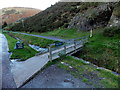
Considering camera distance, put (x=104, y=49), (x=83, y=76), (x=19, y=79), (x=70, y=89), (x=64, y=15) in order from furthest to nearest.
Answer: (x=64, y=15), (x=104, y=49), (x=83, y=76), (x=19, y=79), (x=70, y=89)

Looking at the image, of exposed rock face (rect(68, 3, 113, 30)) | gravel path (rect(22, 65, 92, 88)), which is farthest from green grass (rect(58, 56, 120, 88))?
exposed rock face (rect(68, 3, 113, 30))

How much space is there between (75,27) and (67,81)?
64.6ft

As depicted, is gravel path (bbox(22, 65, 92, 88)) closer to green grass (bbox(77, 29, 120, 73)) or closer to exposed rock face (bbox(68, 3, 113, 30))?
green grass (bbox(77, 29, 120, 73))

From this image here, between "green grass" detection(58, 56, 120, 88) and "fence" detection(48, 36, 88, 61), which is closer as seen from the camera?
"green grass" detection(58, 56, 120, 88)

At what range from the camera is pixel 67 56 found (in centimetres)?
1155

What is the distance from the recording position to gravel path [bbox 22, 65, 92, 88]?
6672 mm

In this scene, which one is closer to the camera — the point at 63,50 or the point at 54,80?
the point at 54,80

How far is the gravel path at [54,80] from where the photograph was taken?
667cm

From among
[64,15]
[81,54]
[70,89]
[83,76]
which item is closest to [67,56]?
[81,54]

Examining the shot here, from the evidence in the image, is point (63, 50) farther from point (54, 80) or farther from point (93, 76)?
point (54, 80)

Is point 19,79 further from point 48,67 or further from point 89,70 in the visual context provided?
point 89,70

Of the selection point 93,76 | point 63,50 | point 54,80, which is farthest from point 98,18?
point 54,80

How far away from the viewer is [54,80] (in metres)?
7.24

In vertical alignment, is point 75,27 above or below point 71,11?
below
